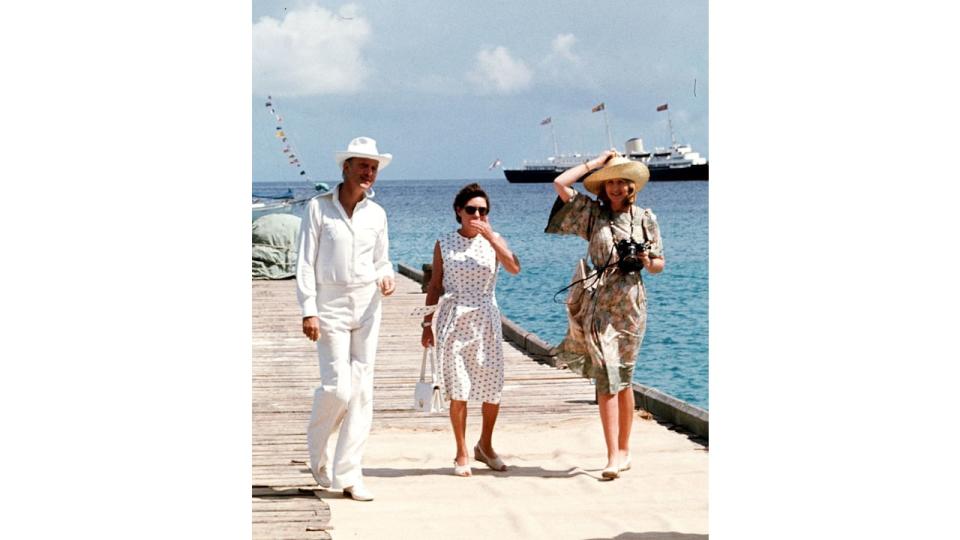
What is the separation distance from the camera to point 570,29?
378 feet

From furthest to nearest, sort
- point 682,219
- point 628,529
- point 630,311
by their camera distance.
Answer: point 682,219 → point 630,311 → point 628,529

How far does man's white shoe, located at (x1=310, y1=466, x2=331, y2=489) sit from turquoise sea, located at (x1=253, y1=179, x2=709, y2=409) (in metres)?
10.5

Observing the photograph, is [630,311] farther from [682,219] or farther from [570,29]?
[570,29]

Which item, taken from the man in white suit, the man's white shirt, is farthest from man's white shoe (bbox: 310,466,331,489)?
the man's white shirt

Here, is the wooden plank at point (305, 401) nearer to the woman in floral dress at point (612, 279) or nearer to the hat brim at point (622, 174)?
the woman in floral dress at point (612, 279)

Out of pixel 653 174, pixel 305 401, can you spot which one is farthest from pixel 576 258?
pixel 305 401

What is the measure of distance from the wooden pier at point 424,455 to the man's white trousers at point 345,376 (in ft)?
0.60

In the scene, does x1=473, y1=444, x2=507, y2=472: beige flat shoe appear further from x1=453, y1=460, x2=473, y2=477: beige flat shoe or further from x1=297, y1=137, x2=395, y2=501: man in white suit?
x1=297, y1=137, x2=395, y2=501: man in white suit

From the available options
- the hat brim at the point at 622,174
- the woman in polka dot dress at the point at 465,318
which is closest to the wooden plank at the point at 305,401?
the woman in polka dot dress at the point at 465,318

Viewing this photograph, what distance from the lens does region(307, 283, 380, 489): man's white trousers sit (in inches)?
241

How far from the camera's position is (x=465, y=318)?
6781 millimetres

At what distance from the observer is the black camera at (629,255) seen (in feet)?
22.0
